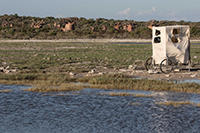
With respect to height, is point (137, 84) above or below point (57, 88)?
below

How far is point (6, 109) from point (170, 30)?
1091 centimetres

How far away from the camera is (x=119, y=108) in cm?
1118

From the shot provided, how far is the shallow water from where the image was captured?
8820 millimetres

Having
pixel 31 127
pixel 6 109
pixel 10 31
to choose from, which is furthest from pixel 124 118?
pixel 10 31

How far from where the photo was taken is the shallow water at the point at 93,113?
8.82 m

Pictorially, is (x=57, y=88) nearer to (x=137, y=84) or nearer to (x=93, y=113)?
(x=137, y=84)

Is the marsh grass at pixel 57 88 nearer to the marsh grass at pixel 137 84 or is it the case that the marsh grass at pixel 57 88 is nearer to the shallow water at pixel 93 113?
the shallow water at pixel 93 113

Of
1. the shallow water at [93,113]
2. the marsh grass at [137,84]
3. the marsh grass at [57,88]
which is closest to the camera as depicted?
the shallow water at [93,113]

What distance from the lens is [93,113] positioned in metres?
10.5

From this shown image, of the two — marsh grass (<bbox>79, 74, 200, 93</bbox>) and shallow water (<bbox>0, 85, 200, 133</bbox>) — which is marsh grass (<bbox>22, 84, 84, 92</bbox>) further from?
marsh grass (<bbox>79, 74, 200, 93</bbox>)

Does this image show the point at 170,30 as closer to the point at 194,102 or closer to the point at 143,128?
the point at 194,102

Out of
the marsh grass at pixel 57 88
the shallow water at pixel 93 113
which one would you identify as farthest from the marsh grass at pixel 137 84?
the marsh grass at pixel 57 88

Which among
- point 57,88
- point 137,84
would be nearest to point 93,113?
point 57,88

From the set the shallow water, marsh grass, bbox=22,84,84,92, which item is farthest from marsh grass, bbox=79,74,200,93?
marsh grass, bbox=22,84,84,92
